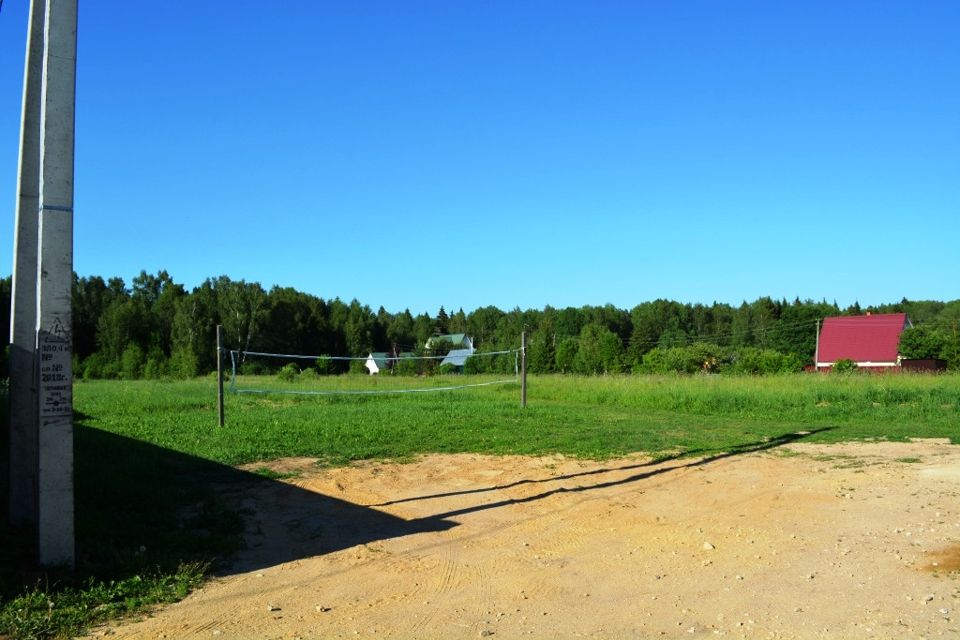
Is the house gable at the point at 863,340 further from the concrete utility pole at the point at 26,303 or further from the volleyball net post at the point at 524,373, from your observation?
the concrete utility pole at the point at 26,303

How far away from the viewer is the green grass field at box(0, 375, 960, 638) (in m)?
4.63

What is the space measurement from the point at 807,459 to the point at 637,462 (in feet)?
8.13

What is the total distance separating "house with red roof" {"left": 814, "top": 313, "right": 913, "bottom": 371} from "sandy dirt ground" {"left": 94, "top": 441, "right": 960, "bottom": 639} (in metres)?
43.0

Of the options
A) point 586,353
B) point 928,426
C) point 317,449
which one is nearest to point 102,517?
point 317,449

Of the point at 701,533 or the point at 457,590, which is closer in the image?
the point at 457,590

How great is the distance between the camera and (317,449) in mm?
10695

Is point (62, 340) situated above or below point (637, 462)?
above

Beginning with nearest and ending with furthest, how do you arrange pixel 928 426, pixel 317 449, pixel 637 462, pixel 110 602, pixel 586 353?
pixel 110 602 → pixel 637 462 → pixel 317 449 → pixel 928 426 → pixel 586 353

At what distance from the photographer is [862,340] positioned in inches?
1923

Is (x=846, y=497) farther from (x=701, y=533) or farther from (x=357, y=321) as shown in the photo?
(x=357, y=321)

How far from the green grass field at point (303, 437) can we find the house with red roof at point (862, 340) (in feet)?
85.0

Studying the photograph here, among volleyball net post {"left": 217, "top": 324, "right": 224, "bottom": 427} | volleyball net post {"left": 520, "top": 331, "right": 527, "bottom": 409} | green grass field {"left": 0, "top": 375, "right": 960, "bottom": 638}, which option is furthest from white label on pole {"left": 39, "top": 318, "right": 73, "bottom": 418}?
volleyball net post {"left": 520, "top": 331, "right": 527, "bottom": 409}

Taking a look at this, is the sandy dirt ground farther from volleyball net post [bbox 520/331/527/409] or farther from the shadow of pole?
volleyball net post [bbox 520/331/527/409]

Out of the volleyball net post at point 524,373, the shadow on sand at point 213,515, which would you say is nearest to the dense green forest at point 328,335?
the volleyball net post at point 524,373
